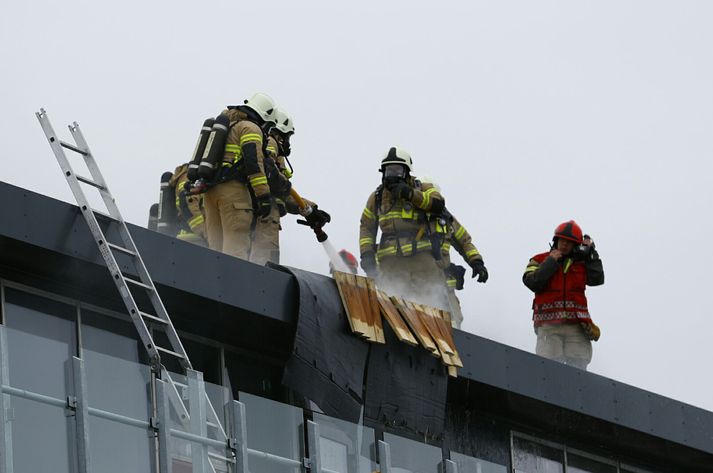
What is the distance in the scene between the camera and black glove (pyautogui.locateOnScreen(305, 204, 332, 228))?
20469mm

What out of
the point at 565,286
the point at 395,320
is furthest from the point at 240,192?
the point at 565,286

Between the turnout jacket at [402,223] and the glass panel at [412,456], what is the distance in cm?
577

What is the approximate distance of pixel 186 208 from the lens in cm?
2152

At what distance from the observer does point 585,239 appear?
21812mm

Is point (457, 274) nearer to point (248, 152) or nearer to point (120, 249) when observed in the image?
point (248, 152)

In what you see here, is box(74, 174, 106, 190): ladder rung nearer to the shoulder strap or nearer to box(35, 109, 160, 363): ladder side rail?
box(35, 109, 160, 363): ladder side rail

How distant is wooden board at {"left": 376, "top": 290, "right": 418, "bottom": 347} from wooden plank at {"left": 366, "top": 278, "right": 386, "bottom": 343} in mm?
69

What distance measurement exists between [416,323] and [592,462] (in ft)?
12.6

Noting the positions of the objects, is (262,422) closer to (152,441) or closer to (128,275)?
(152,441)

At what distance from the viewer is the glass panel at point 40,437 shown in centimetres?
1282

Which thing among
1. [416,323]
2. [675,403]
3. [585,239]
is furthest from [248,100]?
[675,403]

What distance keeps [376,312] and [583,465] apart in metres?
4.29

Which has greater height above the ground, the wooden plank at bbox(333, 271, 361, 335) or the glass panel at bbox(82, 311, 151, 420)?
the wooden plank at bbox(333, 271, 361, 335)

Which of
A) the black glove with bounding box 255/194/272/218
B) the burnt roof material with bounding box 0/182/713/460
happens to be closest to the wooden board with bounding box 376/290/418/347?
the burnt roof material with bounding box 0/182/713/460
